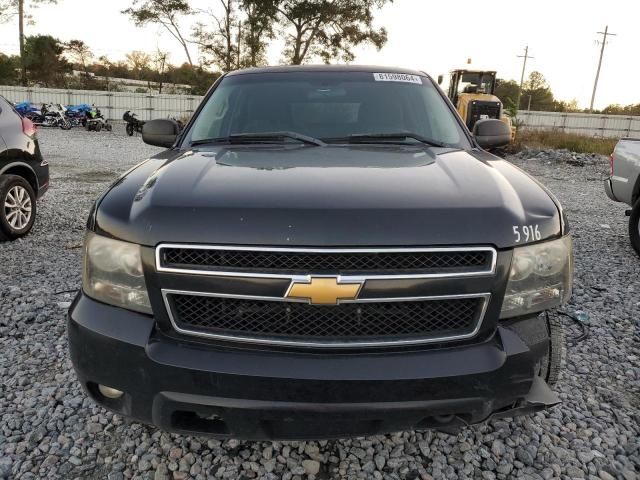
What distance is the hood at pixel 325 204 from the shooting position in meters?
1.64

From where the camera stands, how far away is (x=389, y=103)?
3.05 m

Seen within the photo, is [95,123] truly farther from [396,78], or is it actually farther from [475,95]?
[396,78]

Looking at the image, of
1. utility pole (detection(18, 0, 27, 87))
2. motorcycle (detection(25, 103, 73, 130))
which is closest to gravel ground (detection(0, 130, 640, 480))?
motorcycle (detection(25, 103, 73, 130))

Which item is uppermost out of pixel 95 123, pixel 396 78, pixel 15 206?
pixel 396 78

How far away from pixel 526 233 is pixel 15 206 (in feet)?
18.1

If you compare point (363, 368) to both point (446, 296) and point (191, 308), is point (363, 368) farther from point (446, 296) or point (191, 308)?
point (191, 308)

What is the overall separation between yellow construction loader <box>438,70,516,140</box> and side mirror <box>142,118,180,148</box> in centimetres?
1336

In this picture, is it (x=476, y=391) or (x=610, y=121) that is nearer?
(x=476, y=391)

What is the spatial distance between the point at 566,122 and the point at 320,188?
101 feet

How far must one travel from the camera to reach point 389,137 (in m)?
2.75

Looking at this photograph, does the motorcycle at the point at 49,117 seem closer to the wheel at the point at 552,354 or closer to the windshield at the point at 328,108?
the windshield at the point at 328,108

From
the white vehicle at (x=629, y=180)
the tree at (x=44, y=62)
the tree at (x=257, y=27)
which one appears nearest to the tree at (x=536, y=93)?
the tree at (x=257, y=27)

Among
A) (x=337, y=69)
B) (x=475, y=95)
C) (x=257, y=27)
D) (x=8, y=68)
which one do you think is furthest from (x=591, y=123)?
(x=8, y=68)

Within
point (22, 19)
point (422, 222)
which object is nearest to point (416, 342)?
point (422, 222)
